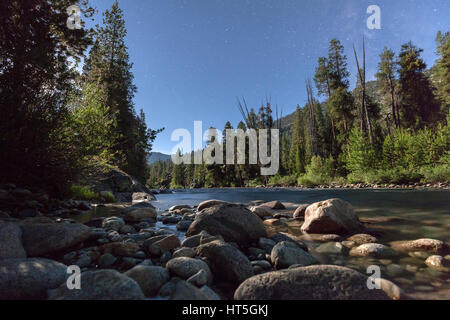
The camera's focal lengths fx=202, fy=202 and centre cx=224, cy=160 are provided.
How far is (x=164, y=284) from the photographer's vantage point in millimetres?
2123

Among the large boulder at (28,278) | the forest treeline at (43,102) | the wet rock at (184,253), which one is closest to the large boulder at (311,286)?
the wet rock at (184,253)

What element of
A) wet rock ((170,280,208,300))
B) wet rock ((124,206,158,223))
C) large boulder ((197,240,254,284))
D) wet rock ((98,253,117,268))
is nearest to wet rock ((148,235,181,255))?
wet rock ((98,253,117,268))

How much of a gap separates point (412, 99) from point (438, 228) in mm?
36408

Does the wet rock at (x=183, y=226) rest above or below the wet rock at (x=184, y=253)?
below

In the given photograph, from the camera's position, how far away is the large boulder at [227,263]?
7.87ft

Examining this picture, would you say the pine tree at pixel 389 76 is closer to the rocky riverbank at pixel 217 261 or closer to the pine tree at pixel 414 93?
the pine tree at pixel 414 93

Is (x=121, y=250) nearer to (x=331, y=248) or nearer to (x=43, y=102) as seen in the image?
(x=331, y=248)

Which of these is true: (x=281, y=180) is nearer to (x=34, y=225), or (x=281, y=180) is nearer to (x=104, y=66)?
(x=104, y=66)

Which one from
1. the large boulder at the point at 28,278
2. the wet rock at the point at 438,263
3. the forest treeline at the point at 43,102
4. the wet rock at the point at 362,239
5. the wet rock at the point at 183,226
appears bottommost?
the wet rock at the point at 183,226

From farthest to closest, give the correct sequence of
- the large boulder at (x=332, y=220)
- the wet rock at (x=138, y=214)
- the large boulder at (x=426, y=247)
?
the wet rock at (x=138, y=214) < the large boulder at (x=332, y=220) < the large boulder at (x=426, y=247)

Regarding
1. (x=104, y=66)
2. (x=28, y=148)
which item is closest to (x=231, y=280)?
(x=28, y=148)

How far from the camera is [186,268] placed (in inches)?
91.7

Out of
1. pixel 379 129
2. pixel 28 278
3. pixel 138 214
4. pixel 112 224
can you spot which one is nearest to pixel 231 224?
pixel 112 224

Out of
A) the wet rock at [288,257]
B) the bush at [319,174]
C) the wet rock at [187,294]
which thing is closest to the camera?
the wet rock at [187,294]
